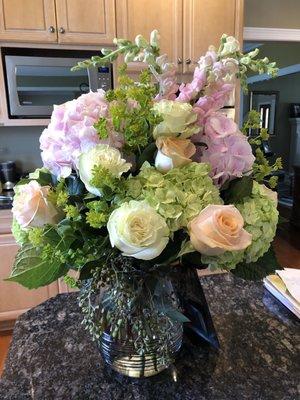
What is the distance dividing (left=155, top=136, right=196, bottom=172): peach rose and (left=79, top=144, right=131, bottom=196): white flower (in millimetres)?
64

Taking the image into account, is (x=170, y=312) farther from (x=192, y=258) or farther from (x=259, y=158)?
(x=259, y=158)

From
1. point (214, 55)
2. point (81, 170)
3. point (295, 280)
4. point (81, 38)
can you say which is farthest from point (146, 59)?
point (81, 38)

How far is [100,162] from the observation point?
551 millimetres

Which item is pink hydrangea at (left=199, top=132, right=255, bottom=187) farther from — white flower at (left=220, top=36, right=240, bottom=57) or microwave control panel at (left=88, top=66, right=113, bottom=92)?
microwave control panel at (left=88, top=66, right=113, bottom=92)

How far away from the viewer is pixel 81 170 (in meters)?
0.57

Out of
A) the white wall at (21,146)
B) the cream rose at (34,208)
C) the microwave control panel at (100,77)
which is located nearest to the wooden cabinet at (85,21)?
the microwave control panel at (100,77)

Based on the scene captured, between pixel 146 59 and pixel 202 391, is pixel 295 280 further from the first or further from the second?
pixel 146 59

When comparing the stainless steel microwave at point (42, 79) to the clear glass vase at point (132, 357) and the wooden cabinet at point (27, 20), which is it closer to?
the wooden cabinet at point (27, 20)

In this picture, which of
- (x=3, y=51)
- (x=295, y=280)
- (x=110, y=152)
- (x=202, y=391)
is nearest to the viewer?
(x=110, y=152)

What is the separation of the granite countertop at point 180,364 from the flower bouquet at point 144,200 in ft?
0.21

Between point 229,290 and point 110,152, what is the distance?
0.68 metres

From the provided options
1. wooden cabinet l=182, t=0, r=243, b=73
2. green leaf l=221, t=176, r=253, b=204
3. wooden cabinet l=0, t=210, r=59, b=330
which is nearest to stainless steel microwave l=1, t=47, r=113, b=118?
wooden cabinet l=182, t=0, r=243, b=73

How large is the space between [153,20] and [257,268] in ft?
6.71

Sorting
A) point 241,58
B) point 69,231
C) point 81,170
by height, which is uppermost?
point 241,58
